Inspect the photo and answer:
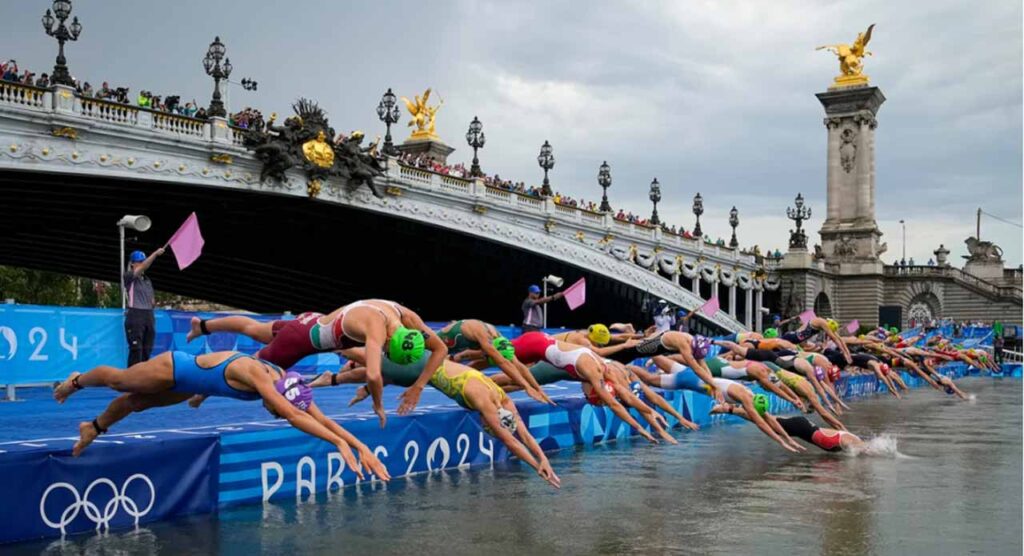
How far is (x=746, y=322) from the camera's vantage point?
84750 millimetres

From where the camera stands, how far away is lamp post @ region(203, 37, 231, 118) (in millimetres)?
41719

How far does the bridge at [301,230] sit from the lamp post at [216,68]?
0.57 metres

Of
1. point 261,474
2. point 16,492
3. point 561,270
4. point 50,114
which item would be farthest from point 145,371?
point 561,270

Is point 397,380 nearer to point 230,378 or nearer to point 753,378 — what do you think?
point 230,378

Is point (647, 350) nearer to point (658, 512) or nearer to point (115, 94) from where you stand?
point (658, 512)

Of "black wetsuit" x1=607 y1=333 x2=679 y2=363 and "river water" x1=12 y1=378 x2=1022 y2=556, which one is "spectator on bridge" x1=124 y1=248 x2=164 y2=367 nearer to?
"river water" x1=12 y1=378 x2=1022 y2=556

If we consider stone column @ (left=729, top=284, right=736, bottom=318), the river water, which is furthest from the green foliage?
the river water

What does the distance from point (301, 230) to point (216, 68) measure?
597 inches

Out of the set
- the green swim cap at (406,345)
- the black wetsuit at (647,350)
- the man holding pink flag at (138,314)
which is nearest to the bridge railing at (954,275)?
the black wetsuit at (647,350)

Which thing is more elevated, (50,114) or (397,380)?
(50,114)

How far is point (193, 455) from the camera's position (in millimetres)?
12195

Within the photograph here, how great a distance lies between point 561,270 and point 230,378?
55331 mm

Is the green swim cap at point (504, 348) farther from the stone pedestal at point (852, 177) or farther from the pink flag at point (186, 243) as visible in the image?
the stone pedestal at point (852, 177)

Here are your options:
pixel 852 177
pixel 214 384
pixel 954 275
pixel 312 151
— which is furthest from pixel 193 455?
pixel 954 275
